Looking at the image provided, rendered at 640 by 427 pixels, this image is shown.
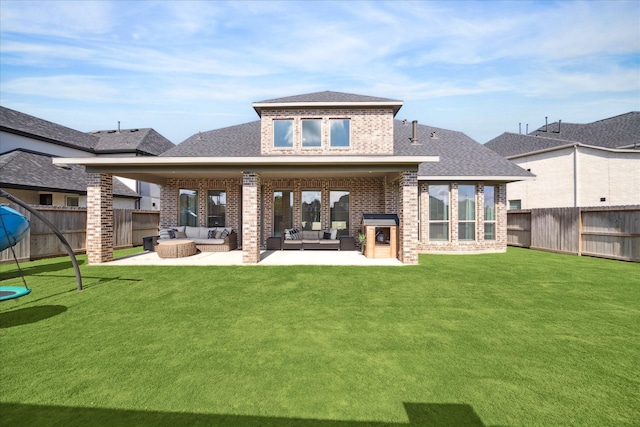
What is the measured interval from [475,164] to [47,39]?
18514 mm

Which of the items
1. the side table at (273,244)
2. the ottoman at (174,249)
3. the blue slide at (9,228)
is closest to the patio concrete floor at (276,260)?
the ottoman at (174,249)

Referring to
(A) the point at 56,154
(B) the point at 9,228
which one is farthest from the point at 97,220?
(A) the point at 56,154

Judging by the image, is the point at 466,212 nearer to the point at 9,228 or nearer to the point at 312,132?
the point at 312,132

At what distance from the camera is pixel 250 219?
32.0 ft

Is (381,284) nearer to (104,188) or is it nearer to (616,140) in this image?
(104,188)

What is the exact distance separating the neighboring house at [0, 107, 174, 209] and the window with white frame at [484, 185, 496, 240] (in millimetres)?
21584

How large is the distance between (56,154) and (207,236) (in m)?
16.8

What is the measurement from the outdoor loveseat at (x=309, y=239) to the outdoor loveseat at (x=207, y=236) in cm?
236

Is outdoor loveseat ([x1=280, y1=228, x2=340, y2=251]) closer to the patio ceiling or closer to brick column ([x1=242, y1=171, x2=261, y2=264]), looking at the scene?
brick column ([x1=242, y1=171, x2=261, y2=264])

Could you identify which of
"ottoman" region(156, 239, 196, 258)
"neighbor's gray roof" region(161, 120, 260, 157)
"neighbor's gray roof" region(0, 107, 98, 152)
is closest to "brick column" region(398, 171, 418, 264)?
"neighbor's gray roof" region(161, 120, 260, 157)

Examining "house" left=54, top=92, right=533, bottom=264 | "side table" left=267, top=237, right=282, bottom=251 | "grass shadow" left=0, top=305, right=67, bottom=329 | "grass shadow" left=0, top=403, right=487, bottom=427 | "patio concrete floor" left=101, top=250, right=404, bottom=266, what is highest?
"house" left=54, top=92, right=533, bottom=264

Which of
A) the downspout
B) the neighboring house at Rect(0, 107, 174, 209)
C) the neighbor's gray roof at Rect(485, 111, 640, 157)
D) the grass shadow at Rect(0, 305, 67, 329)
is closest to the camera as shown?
the grass shadow at Rect(0, 305, 67, 329)

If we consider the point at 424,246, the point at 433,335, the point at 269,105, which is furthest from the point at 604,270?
the point at 269,105

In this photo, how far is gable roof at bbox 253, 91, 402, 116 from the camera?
11.5m
